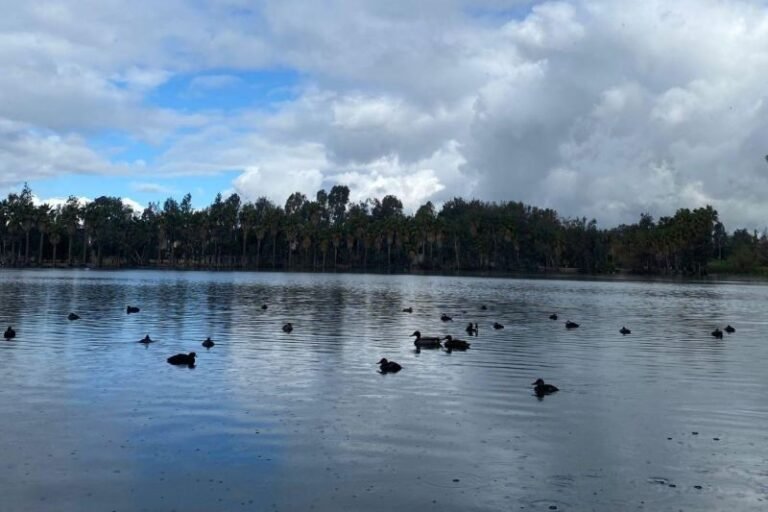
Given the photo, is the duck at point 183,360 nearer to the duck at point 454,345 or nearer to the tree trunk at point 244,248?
the duck at point 454,345

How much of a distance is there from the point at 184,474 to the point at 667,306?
55817 millimetres

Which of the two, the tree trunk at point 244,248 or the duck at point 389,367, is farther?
the tree trunk at point 244,248

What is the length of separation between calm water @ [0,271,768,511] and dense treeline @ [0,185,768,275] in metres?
143

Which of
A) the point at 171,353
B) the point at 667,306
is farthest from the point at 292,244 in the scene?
the point at 171,353

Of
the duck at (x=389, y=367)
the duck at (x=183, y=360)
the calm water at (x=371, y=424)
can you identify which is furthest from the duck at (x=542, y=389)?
the duck at (x=183, y=360)

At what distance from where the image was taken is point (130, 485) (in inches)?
456

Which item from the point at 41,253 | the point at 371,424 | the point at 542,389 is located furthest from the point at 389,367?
the point at 41,253

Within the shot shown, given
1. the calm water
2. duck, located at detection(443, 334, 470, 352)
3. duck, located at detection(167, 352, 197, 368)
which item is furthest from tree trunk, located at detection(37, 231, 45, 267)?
duck, located at detection(167, 352, 197, 368)

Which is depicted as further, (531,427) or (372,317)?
(372,317)

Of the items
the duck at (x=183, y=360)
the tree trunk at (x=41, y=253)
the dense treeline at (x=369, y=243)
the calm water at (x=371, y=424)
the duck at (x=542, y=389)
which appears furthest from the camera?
the dense treeline at (x=369, y=243)

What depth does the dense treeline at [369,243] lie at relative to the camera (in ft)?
563

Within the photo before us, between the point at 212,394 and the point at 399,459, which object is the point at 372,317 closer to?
the point at 212,394

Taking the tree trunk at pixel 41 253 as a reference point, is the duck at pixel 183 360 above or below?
below

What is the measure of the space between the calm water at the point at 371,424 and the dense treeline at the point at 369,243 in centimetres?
14283
